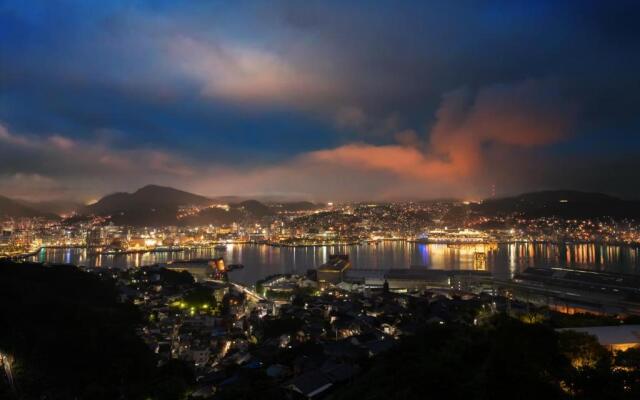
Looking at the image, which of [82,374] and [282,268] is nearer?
[82,374]

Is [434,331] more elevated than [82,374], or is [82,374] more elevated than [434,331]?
[434,331]

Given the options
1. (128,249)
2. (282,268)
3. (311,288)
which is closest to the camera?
(311,288)

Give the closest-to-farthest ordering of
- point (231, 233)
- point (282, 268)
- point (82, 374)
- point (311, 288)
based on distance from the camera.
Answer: point (82, 374), point (311, 288), point (282, 268), point (231, 233)

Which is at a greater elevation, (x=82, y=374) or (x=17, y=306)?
(x=17, y=306)

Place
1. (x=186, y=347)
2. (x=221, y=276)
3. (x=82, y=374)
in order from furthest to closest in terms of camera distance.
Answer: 1. (x=221, y=276)
2. (x=186, y=347)
3. (x=82, y=374)

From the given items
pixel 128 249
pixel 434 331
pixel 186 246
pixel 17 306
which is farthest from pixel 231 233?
pixel 434 331

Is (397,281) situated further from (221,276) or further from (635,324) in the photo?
(635,324)

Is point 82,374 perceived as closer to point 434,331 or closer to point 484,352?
point 434,331

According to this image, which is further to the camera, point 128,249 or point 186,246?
point 186,246

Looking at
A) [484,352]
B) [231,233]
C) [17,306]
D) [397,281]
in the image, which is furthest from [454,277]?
[231,233]
